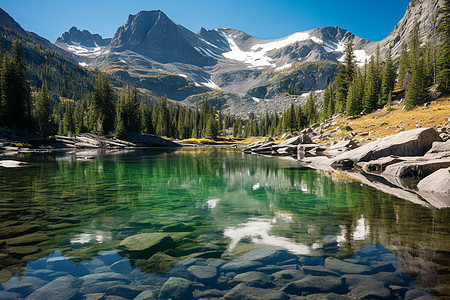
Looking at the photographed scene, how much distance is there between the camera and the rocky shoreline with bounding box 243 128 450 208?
554 inches

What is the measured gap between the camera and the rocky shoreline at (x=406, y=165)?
46.2 feet

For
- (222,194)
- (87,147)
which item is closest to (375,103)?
(222,194)

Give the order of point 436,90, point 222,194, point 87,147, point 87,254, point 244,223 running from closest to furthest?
point 87,254 < point 244,223 < point 222,194 < point 436,90 < point 87,147

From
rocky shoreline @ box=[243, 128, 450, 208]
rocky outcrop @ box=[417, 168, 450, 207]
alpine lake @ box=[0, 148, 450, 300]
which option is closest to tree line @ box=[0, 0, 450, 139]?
rocky shoreline @ box=[243, 128, 450, 208]

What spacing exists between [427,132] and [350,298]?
26.2 m

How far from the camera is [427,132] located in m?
23.5

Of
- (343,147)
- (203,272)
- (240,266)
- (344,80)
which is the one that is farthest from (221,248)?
(344,80)

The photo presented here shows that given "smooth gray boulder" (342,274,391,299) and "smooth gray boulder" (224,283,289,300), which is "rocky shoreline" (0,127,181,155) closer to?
"smooth gray boulder" (224,283,289,300)

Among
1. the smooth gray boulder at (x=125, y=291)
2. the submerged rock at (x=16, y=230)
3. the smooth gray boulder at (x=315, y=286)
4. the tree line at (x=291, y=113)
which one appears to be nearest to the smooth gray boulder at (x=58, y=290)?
the smooth gray boulder at (x=125, y=291)

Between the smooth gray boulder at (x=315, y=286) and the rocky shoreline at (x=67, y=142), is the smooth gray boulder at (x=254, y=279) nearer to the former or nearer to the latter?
the smooth gray boulder at (x=315, y=286)

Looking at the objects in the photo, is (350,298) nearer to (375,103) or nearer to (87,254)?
(87,254)

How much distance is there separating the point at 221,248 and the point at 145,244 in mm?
2270

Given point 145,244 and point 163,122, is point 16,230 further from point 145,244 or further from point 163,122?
point 163,122

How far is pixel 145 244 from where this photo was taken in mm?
7047
